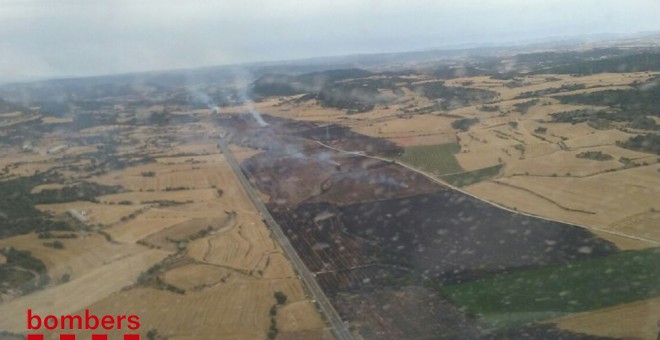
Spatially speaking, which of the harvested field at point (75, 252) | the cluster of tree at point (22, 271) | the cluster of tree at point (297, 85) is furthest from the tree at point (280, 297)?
the cluster of tree at point (297, 85)

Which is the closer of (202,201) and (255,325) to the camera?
(255,325)

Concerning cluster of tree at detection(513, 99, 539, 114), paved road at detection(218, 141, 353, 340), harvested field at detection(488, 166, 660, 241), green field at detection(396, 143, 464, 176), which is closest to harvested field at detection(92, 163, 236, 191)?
paved road at detection(218, 141, 353, 340)

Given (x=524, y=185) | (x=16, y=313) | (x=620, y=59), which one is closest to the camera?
(x=16, y=313)

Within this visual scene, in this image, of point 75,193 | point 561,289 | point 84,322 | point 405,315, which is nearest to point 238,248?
point 84,322

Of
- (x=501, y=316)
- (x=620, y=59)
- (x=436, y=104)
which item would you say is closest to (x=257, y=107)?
(x=436, y=104)

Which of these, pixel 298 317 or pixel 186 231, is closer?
pixel 298 317

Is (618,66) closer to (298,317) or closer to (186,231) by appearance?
(186,231)

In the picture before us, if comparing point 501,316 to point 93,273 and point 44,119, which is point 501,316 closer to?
point 93,273
